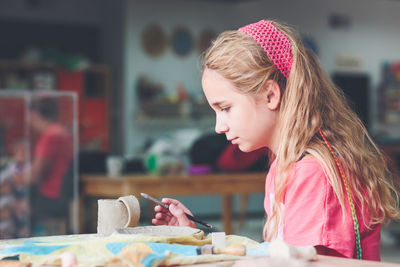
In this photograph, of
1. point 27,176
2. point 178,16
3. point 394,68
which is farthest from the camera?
point 394,68

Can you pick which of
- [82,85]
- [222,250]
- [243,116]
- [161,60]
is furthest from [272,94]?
[161,60]

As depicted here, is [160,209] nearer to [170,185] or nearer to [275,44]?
[275,44]

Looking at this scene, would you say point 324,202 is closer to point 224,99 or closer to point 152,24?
point 224,99

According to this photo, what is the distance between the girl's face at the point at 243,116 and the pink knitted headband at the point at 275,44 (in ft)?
0.26

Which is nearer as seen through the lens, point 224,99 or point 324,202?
point 324,202

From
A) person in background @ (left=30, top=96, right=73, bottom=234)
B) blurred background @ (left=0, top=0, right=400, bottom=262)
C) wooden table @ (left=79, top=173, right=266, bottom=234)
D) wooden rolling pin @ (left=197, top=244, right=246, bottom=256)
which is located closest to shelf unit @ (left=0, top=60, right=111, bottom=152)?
blurred background @ (left=0, top=0, right=400, bottom=262)

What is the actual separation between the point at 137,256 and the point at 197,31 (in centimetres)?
784

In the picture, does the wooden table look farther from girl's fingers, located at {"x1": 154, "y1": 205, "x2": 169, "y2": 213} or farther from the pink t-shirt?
the pink t-shirt

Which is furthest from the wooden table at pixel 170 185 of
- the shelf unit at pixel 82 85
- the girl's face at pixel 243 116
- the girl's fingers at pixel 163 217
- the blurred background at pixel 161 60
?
the girl's face at pixel 243 116

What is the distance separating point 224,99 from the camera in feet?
4.74

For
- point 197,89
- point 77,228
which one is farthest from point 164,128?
point 77,228

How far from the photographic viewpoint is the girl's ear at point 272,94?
1465 mm

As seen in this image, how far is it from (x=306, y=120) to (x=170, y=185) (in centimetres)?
300

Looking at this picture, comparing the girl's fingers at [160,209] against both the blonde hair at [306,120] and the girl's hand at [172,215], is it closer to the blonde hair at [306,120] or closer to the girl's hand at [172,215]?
the girl's hand at [172,215]
